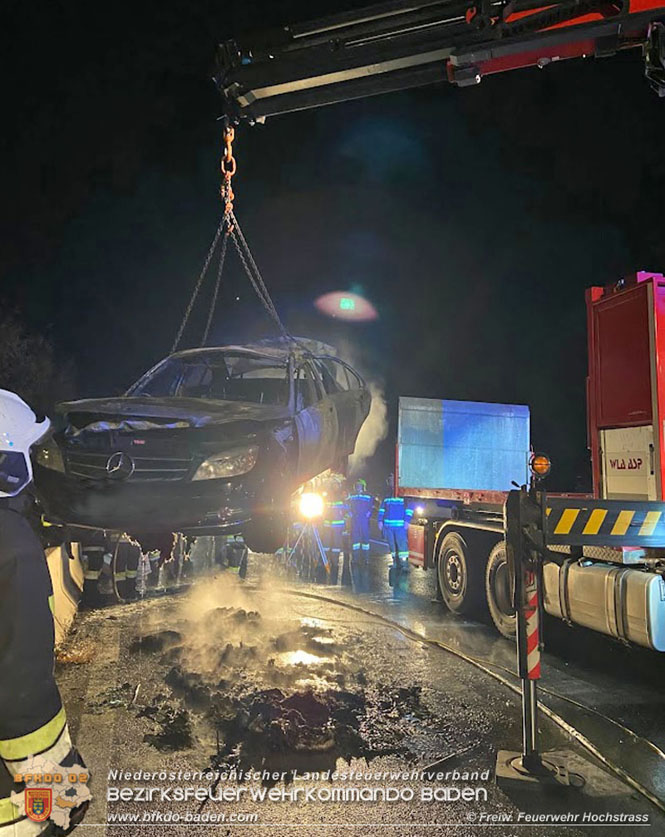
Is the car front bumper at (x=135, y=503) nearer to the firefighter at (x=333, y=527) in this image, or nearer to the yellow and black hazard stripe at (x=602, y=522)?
the yellow and black hazard stripe at (x=602, y=522)

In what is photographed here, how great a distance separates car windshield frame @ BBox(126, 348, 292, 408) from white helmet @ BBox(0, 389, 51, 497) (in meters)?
3.18

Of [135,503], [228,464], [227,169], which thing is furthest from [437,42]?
[135,503]

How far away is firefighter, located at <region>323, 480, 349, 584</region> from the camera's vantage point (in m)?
11.1

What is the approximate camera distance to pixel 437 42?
5.05m

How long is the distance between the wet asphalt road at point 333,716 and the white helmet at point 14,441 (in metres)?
2.27

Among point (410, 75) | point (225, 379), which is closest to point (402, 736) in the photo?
point (225, 379)

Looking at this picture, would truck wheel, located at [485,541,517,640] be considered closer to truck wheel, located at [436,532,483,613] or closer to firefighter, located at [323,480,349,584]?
truck wheel, located at [436,532,483,613]

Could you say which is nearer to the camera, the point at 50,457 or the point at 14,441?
the point at 14,441

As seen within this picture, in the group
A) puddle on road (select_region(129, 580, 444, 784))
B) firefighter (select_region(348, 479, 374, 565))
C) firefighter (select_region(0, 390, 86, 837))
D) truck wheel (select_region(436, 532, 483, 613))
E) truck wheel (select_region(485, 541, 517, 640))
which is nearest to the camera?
firefighter (select_region(0, 390, 86, 837))

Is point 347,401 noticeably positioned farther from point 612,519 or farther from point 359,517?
point 359,517

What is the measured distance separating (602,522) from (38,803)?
3158 millimetres

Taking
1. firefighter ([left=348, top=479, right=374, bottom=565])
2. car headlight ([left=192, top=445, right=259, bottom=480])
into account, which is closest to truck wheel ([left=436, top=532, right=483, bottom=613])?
firefighter ([left=348, top=479, right=374, bottom=565])

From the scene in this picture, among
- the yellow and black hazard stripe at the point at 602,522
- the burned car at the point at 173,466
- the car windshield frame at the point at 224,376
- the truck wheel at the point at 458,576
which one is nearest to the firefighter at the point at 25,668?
the burned car at the point at 173,466

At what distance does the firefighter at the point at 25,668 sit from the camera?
1.59 meters
